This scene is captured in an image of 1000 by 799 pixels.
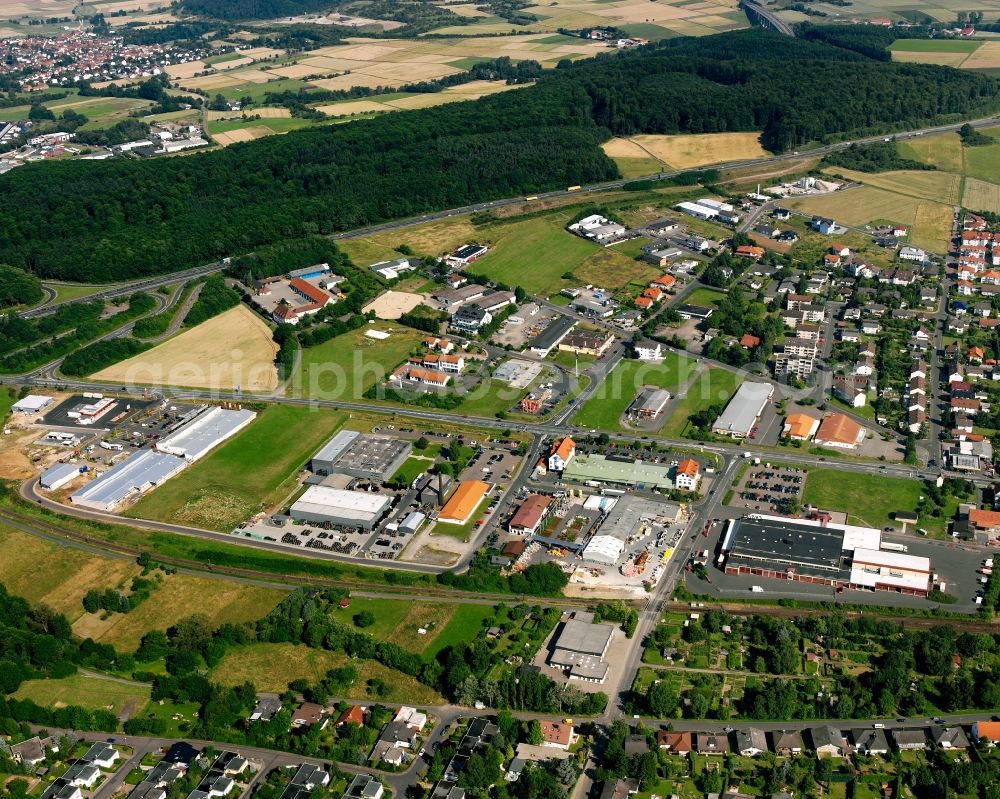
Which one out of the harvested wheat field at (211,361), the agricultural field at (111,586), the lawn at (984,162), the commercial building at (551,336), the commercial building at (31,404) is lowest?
the agricultural field at (111,586)

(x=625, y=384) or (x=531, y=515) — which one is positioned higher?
(x=625, y=384)

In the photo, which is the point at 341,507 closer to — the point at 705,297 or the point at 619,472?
the point at 619,472

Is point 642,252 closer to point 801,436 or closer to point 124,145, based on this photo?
point 801,436

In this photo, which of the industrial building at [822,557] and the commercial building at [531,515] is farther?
the commercial building at [531,515]

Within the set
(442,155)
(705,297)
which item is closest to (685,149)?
(442,155)

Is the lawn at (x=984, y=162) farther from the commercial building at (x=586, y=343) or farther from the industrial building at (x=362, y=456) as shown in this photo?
the industrial building at (x=362, y=456)

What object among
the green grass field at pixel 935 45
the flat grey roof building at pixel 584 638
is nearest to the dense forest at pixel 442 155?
the green grass field at pixel 935 45
